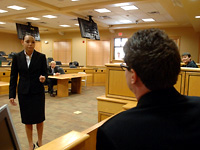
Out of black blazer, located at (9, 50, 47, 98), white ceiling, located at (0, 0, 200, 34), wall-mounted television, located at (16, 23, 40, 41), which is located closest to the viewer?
black blazer, located at (9, 50, 47, 98)

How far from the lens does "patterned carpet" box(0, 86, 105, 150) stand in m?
3.47

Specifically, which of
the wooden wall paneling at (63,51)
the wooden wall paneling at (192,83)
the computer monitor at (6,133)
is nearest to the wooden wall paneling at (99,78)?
the wooden wall paneling at (63,51)

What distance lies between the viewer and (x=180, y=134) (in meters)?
0.62

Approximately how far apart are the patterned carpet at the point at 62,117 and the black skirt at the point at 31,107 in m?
0.81

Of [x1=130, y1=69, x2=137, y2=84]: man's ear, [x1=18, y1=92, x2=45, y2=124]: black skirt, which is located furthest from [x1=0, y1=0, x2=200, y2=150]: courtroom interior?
[x1=18, y1=92, x2=45, y2=124]: black skirt

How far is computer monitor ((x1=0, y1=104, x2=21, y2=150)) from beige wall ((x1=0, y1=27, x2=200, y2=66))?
10.2 metres

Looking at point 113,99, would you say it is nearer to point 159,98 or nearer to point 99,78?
point 159,98

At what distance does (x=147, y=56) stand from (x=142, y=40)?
7 centimetres

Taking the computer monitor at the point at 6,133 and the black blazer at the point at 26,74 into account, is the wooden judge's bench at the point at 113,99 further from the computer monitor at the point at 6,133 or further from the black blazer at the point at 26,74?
the black blazer at the point at 26,74

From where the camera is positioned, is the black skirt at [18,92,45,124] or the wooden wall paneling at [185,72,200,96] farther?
the wooden wall paneling at [185,72,200,96]

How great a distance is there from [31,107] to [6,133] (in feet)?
5.49

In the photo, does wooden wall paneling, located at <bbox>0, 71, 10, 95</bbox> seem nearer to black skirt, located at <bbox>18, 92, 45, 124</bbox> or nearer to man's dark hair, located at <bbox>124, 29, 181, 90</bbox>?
black skirt, located at <bbox>18, 92, 45, 124</bbox>

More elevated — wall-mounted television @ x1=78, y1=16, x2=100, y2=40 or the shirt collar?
wall-mounted television @ x1=78, y1=16, x2=100, y2=40

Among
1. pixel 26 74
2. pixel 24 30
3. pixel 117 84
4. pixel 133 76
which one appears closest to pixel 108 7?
pixel 117 84
